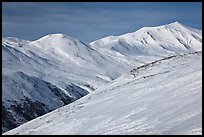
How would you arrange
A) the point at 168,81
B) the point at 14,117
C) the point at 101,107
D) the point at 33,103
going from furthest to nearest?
1. the point at 33,103
2. the point at 14,117
3. the point at 168,81
4. the point at 101,107

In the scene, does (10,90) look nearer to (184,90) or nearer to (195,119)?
(184,90)

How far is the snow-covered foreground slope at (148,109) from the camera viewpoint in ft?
64.1

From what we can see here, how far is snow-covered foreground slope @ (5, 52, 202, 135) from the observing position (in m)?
19.5

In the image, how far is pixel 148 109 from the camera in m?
24.0

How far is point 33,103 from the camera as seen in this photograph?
292ft

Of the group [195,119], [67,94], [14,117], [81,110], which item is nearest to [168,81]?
[81,110]

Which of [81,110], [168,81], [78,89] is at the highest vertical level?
[168,81]

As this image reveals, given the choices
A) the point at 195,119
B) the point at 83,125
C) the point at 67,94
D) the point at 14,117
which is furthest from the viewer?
the point at 67,94

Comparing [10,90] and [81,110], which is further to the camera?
[10,90]

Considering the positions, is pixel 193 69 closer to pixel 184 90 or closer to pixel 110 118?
pixel 184 90

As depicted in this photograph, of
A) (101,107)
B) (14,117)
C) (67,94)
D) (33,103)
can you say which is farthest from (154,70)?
(67,94)

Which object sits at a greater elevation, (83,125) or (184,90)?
(184,90)

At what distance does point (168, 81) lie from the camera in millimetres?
31250

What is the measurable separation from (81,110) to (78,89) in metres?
98.7
